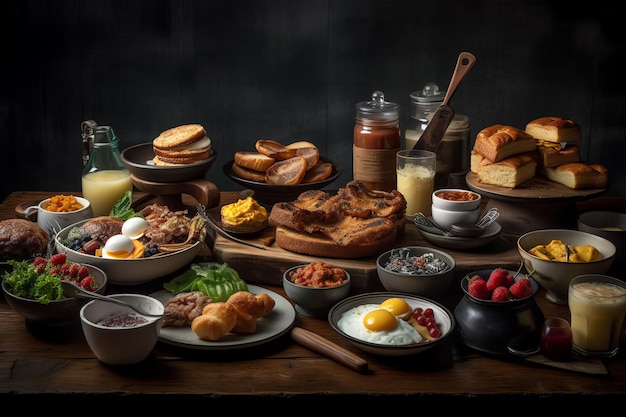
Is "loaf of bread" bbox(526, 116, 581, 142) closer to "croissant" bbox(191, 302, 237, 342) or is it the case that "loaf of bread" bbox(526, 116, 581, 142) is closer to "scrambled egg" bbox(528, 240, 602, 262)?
"scrambled egg" bbox(528, 240, 602, 262)

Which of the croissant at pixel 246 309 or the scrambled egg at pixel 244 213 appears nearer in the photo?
the croissant at pixel 246 309

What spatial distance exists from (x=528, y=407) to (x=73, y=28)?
138 inches

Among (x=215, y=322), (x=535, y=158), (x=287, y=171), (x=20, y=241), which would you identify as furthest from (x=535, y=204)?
(x=20, y=241)

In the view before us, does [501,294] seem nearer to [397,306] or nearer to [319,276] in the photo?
[397,306]

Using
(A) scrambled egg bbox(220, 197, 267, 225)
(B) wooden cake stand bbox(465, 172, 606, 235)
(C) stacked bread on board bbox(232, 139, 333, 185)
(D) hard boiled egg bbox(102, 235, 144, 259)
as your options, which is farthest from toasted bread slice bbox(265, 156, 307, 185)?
(D) hard boiled egg bbox(102, 235, 144, 259)

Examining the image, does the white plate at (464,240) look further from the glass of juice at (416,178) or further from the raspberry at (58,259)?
the raspberry at (58,259)

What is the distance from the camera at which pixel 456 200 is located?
3.19 meters

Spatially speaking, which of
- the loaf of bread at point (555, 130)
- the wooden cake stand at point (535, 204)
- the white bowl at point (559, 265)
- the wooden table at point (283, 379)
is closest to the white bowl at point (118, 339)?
the wooden table at point (283, 379)

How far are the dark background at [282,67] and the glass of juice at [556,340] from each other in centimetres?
258

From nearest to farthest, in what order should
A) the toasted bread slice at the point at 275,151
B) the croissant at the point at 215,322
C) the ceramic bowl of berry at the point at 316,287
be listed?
the croissant at the point at 215,322
the ceramic bowl of berry at the point at 316,287
the toasted bread slice at the point at 275,151

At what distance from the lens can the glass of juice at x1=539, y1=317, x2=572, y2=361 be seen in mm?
2404

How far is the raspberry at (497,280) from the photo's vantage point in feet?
8.34

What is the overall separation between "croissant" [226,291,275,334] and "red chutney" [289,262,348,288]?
192 mm

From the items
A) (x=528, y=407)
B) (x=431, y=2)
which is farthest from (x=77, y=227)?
(x=431, y=2)
